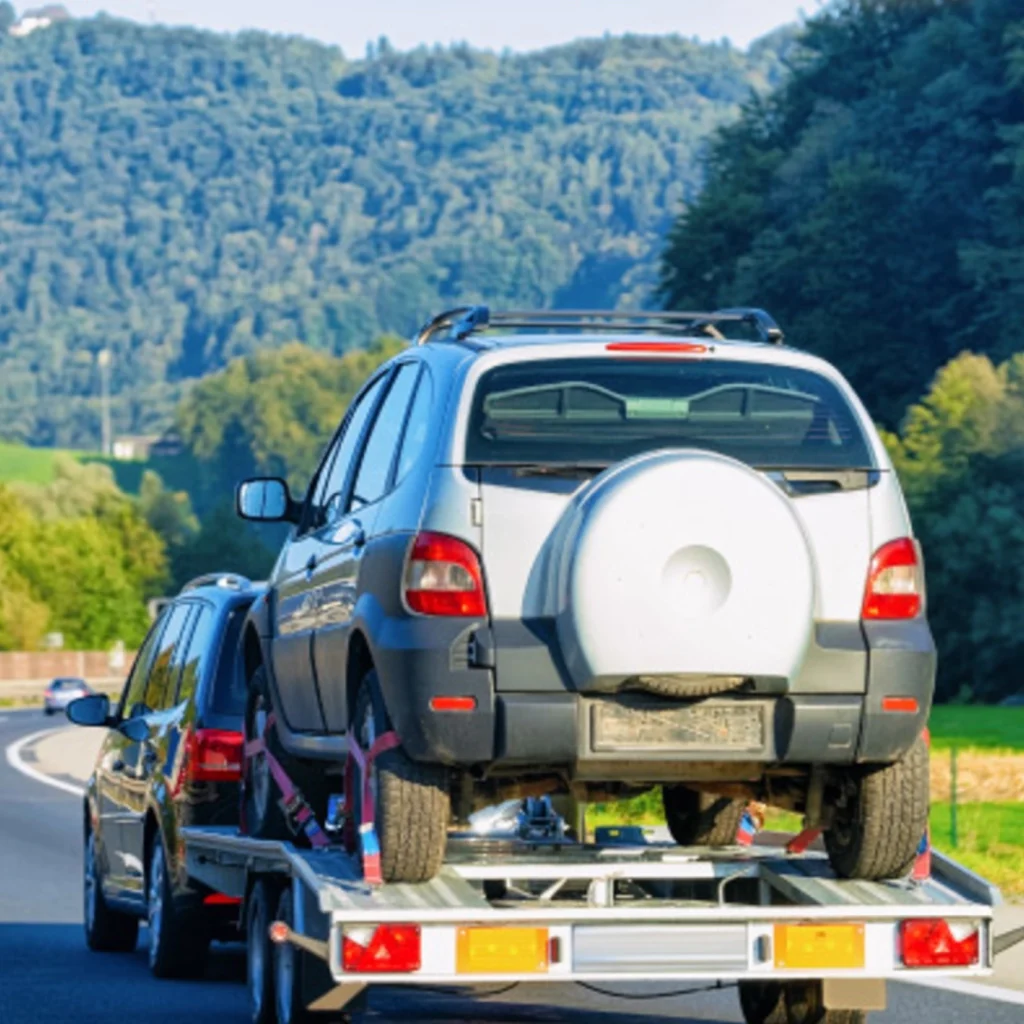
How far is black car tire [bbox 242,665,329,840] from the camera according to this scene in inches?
449

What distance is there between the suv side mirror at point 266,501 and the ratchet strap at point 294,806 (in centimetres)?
81

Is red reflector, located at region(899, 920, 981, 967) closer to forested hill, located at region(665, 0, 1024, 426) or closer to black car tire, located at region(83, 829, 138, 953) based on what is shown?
black car tire, located at region(83, 829, 138, 953)

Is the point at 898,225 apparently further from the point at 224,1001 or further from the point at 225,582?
the point at 224,1001

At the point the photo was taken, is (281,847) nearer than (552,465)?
No

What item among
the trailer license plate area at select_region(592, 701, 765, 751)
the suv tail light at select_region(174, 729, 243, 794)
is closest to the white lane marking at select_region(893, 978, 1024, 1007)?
the suv tail light at select_region(174, 729, 243, 794)

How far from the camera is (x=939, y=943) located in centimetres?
913

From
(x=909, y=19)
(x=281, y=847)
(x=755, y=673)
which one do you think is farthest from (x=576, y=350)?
(x=909, y=19)

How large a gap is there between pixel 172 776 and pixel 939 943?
4.95 meters

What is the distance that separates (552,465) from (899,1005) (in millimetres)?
3695

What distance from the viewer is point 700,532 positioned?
8.95 meters

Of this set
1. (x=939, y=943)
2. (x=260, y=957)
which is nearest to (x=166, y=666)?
(x=260, y=957)

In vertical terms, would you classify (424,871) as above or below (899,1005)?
above

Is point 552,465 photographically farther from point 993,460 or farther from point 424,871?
point 993,460

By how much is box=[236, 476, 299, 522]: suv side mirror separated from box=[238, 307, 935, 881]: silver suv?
70.0 inches
